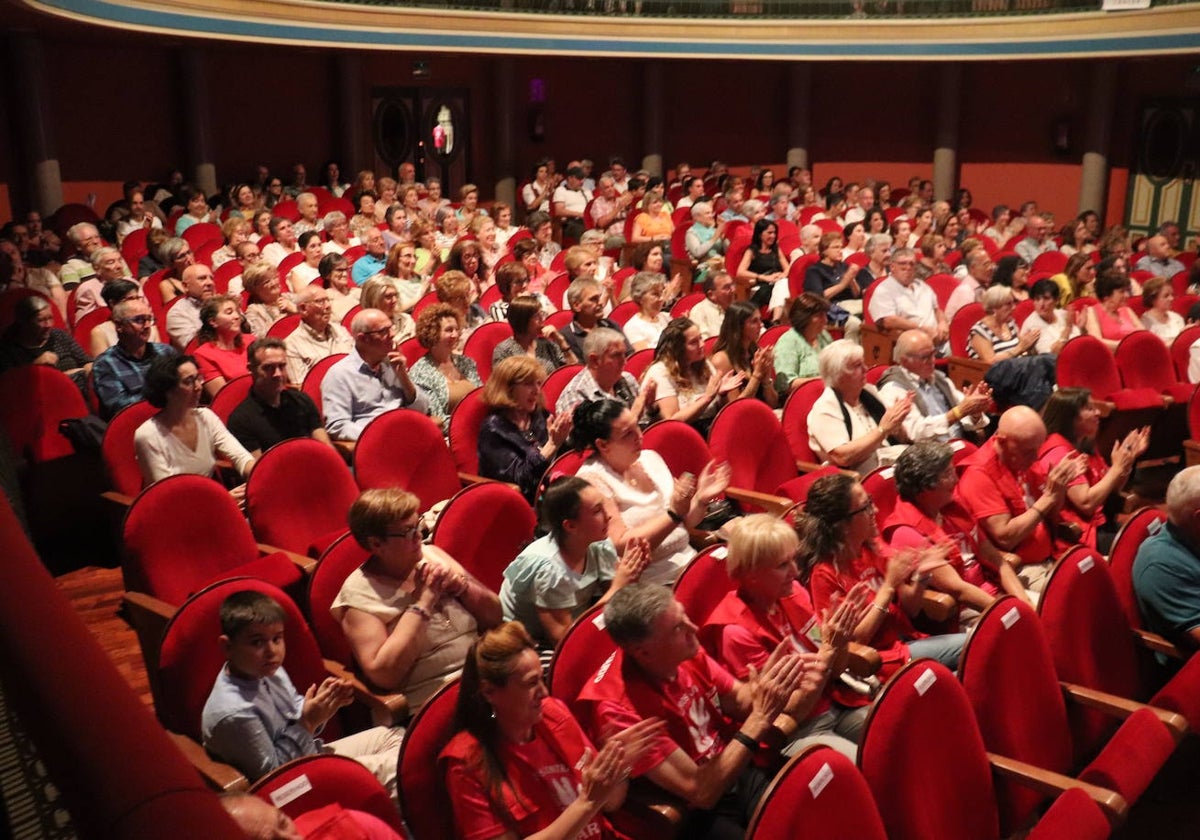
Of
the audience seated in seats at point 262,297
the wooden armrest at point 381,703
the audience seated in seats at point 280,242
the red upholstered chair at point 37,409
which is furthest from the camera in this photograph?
the audience seated in seats at point 280,242

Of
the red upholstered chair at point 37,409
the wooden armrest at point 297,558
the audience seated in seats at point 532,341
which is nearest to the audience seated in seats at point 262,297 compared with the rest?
the red upholstered chair at point 37,409

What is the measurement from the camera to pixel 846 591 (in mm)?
3002

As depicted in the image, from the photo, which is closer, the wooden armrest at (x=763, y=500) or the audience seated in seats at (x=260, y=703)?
the audience seated in seats at (x=260, y=703)

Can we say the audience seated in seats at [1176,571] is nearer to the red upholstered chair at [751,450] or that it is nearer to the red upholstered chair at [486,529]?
the red upholstered chair at [751,450]

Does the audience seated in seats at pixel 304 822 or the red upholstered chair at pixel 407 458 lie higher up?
the audience seated in seats at pixel 304 822

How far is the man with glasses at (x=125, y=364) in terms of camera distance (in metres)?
4.40

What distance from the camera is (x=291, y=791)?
73.4 inches

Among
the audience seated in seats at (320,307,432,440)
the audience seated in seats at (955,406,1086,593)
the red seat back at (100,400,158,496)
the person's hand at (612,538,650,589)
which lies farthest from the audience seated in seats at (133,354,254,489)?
the audience seated in seats at (955,406,1086,593)

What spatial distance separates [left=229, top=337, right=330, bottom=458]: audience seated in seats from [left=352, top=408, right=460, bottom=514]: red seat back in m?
0.37

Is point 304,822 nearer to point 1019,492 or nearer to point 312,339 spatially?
point 1019,492

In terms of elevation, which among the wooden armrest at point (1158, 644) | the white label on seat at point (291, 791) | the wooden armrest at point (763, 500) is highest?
the white label on seat at point (291, 791)

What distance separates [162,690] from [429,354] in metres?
2.55

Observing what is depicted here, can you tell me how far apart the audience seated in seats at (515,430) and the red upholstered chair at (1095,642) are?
5.76 ft

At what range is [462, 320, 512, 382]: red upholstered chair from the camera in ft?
17.9
